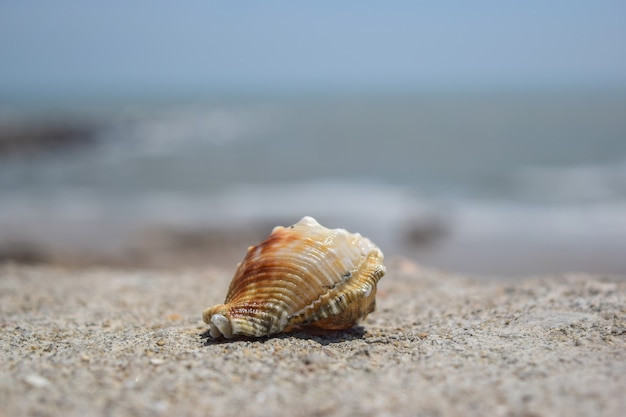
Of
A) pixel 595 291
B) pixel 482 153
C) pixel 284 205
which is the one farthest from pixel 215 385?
pixel 482 153

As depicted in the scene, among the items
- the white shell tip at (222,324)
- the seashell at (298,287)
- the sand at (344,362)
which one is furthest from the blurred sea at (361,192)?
→ the white shell tip at (222,324)

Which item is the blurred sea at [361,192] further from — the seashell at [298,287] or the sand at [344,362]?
the seashell at [298,287]

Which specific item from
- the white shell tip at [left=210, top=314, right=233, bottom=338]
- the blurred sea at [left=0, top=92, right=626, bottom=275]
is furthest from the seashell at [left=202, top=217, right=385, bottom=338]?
the blurred sea at [left=0, top=92, right=626, bottom=275]

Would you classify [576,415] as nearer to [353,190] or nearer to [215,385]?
[215,385]

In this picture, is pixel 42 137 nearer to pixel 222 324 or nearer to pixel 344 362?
pixel 222 324

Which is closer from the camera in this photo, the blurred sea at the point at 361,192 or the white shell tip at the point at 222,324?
the white shell tip at the point at 222,324

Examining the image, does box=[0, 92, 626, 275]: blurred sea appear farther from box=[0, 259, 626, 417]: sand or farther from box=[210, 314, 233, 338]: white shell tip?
box=[210, 314, 233, 338]: white shell tip

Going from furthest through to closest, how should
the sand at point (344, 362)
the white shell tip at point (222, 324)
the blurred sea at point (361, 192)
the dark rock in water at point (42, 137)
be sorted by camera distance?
the dark rock in water at point (42, 137) < the blurred sea at point (361, 192) < the white shell tip at point (222, 324) < the sand at point (344, 362)
